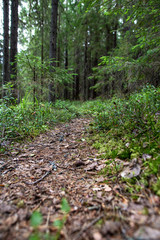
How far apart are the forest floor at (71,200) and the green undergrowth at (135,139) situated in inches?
5.9

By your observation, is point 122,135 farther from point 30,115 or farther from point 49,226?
point 30,115

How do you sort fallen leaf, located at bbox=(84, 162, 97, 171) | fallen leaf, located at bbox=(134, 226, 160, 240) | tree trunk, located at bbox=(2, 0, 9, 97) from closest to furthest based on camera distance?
fallen leaf, located at bbox=(134, 226, 160, 240), fallen leaf, located at bbox=(84, 162, 97, 171), tree trunk, located at bbox=(2, 0, 9, 97)

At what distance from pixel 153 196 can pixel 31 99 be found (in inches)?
222

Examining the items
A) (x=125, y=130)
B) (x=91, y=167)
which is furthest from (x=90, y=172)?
(x=125, y=130)

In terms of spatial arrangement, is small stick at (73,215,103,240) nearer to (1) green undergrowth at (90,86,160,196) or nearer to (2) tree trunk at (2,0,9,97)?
(1) green undergrowth at (90,86,160,196)

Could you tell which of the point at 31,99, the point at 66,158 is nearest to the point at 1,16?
the point at 31,99

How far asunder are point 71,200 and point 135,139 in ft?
4.64

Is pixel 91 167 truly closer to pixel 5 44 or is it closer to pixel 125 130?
pixel 125 130

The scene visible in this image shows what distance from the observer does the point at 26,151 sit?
9.37 feet

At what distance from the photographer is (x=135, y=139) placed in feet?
7.17

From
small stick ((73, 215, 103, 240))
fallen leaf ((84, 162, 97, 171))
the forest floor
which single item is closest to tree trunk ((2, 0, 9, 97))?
the forest floor

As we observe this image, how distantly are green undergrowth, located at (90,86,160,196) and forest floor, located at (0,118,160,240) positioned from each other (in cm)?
15

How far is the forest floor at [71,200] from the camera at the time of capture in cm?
88

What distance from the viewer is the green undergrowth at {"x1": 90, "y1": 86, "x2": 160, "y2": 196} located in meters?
1.38
